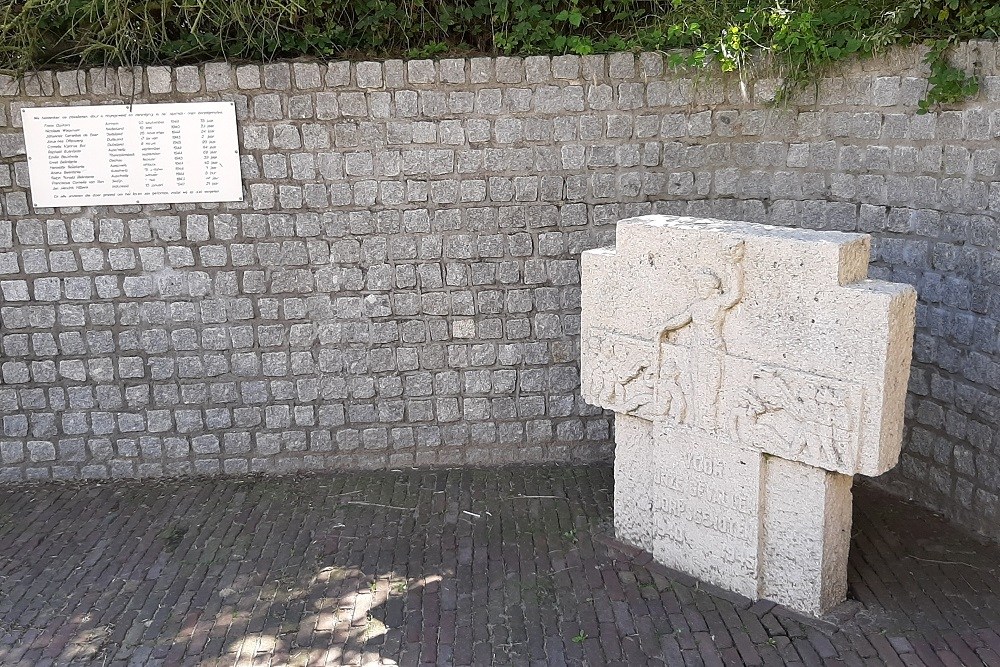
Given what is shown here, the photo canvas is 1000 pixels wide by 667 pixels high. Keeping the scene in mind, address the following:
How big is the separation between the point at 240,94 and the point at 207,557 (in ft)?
9.93

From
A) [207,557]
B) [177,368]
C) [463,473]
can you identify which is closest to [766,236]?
[463,473]

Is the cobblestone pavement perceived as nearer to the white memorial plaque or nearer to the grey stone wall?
the grey stone wall

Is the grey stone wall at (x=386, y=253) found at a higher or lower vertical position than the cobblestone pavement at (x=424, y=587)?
higher

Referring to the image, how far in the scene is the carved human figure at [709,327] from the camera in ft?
14.2

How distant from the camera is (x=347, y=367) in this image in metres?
6.46

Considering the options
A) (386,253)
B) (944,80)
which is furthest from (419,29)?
(944,80)

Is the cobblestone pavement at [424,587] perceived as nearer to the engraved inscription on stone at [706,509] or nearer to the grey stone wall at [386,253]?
the engraved inscription on stone at [706,509]

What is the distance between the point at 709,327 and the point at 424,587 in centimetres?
209

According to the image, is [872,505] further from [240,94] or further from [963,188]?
[240,94]

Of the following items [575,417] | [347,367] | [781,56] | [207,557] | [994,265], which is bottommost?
[207,557]

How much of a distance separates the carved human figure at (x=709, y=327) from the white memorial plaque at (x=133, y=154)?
331cm

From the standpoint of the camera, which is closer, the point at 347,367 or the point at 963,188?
the point at 963,188

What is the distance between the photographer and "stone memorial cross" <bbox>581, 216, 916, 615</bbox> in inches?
158

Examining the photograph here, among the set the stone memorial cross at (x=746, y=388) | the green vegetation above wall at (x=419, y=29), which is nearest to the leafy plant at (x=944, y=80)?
the green vegetation above wall at (x=419, y=29)
